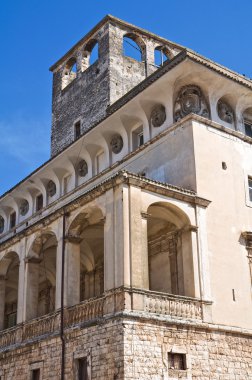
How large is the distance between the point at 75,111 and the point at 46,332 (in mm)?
16266

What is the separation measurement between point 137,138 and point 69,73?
1309 cm

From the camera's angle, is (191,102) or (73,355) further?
(191,102)

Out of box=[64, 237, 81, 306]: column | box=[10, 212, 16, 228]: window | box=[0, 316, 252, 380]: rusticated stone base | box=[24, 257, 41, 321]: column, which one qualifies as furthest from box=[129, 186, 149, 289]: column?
box=[10, 212, 16, 228]: window

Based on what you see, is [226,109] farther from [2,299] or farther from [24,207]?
[24,207]

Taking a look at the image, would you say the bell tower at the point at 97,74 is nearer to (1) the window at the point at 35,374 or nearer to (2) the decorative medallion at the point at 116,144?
(2) the decorative medallion at the point at 116,144

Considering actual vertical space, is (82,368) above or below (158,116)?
below

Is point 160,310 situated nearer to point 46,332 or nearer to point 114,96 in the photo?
point 46,332

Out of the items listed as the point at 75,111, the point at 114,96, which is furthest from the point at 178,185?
the point at 75,111

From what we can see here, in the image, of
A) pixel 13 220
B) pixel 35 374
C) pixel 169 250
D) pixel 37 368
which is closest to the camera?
pixel 37 368

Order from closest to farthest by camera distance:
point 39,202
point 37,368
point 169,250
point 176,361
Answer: point 176,361, point 37,368, point 169,250, point 39,202

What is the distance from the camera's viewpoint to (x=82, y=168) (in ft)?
90.0

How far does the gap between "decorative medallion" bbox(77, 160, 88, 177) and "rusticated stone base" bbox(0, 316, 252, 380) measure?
9.49 meters

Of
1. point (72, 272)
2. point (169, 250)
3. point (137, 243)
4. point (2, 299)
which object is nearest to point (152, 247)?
point (169, 250)

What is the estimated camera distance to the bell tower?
101ft
